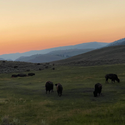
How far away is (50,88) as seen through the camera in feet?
69.7

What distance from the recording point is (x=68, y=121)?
9.76 m

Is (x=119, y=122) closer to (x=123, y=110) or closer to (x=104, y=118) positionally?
(x=104, y=118)

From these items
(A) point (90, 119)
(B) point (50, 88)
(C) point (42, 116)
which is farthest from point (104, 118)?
(B) point (50, 88)

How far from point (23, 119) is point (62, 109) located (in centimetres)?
369

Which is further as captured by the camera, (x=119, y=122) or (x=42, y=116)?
(x=42, y=116)

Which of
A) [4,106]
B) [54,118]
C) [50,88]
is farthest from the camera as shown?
[50,88]

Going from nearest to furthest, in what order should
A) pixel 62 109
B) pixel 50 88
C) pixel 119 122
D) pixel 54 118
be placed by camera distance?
1. pixel 119 122
2. pixel 54 118
3. pixel 62 109
4. pixel 50 88

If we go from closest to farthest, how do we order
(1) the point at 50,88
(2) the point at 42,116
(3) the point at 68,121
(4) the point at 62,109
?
(3) the point at 68,121
(2) the point at 42,116
(4) the point at 62,109
(1) the point at 50,88

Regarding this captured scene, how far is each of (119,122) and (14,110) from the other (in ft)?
29.9

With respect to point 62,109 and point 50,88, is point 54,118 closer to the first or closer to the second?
point 62,109

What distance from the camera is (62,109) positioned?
12781mm

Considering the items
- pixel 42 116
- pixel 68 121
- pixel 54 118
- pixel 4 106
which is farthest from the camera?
pixel 4 106

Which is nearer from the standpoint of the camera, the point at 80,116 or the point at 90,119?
the point at 90,119

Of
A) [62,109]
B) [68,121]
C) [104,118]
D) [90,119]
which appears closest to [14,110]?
[62,109]
